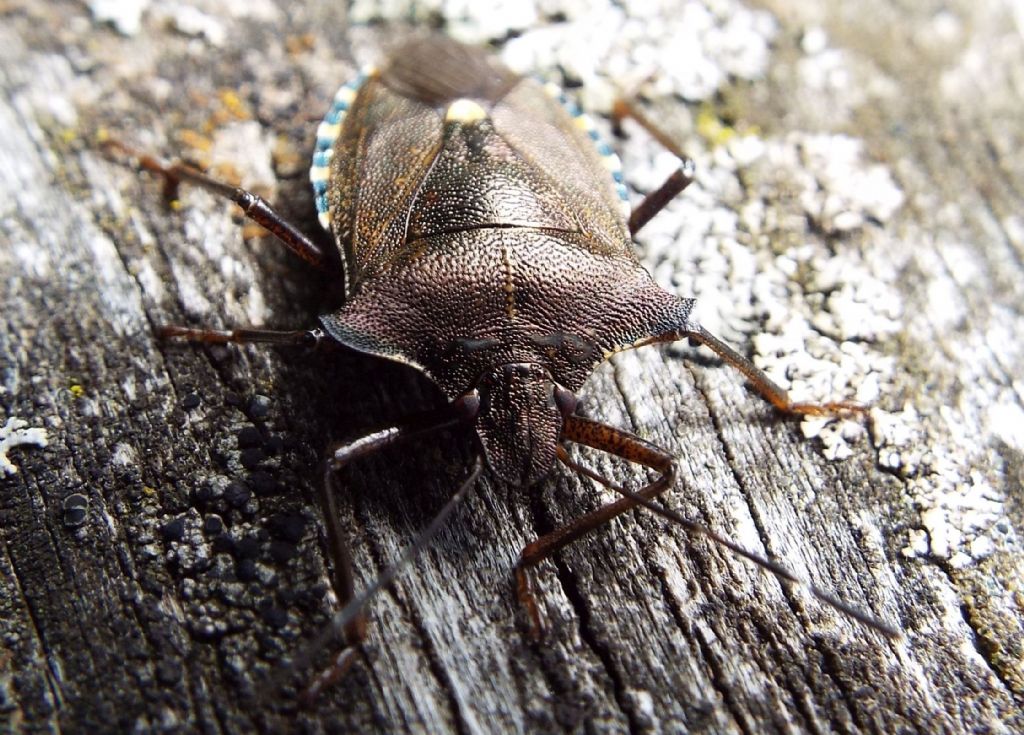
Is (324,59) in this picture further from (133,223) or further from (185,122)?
(133,223)

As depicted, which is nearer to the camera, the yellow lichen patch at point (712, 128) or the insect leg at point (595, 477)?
the insect leg at point (595, 477)

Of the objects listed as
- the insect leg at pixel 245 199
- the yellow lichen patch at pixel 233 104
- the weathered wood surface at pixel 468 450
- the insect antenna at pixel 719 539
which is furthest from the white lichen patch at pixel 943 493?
the yellow lichen patch at pixel 233 104

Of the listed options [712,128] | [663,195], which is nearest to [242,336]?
[663,195]

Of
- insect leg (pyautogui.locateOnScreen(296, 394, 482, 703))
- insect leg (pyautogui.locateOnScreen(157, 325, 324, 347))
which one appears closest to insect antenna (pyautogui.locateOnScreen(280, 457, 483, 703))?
insect leg (pyautogui.locateOnScreen(296, 394, 482, 703))

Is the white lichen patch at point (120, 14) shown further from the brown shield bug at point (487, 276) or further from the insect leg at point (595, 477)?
the insect leg at point (595, 477)

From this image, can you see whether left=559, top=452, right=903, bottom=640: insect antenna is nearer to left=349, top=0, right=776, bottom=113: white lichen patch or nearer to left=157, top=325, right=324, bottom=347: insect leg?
left=157, top=325, right=324, bottom=347: insect leg

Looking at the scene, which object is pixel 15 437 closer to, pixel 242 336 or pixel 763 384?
pixel 242 336

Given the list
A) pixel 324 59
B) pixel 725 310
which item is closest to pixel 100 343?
pixel 324 59
